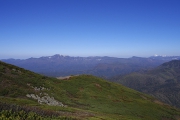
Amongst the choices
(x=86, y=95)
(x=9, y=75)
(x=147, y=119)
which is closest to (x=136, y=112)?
(x=147, y=119)

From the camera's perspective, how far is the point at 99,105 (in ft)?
270

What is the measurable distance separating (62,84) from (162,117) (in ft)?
199

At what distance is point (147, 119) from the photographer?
8112cm

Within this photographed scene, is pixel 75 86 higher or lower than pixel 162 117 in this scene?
higher

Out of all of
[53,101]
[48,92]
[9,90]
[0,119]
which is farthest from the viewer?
[48,92]

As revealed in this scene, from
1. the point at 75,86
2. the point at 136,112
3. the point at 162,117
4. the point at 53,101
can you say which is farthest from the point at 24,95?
the point at 162,117

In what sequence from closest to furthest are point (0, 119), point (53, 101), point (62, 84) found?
point (0, 119) → point (53, 101) → point (62, 84)

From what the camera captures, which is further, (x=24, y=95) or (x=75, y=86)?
(x=75, y=86)

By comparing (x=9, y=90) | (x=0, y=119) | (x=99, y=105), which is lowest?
(x=99, y=105)

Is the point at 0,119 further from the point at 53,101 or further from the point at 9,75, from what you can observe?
the point at 9,75

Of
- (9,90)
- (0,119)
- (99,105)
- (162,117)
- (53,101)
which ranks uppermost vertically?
(0,119)

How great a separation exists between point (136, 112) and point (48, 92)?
45.8 metres

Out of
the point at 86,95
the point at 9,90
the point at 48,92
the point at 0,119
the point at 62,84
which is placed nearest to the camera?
the point at 0,119

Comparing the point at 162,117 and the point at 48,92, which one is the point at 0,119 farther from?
the point at 162,117
